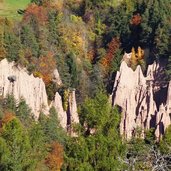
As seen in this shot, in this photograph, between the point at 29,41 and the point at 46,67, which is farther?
the point at 29,41

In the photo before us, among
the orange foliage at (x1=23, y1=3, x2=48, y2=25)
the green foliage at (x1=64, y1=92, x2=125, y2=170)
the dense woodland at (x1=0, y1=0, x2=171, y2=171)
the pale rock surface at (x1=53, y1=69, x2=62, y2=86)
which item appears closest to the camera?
the green foliage at (x1=64, y1=92, x2=125, y2=170)

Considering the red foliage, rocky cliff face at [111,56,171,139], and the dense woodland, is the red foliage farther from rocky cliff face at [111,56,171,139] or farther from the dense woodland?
rocky cliff face at [111,56,171,139]

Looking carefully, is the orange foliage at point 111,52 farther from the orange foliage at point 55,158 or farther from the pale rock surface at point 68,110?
the orange foliage at point 55,158

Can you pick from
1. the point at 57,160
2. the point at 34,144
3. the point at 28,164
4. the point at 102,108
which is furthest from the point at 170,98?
the point at 102,108

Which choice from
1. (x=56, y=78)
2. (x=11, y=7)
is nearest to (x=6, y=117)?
(x=56, y=78)

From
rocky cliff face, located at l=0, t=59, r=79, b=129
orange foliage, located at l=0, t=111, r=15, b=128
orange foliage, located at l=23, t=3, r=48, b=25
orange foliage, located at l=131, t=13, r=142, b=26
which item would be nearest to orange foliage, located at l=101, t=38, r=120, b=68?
orange foliage, located at l=131, t=13, r=142, b=26

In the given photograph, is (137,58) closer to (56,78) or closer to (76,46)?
(76,46)
